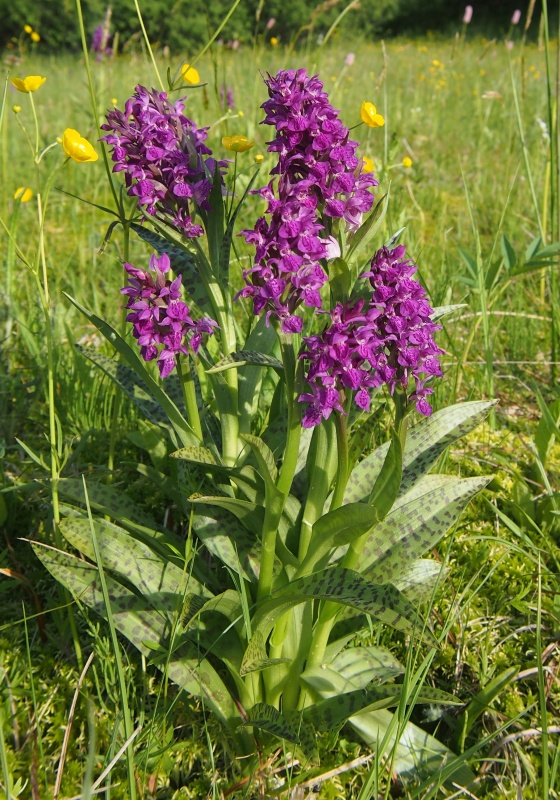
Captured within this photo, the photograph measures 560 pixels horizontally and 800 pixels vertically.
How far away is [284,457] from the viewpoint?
3.97ft

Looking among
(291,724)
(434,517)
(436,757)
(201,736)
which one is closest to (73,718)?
(201,736)

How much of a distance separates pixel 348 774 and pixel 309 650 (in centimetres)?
27

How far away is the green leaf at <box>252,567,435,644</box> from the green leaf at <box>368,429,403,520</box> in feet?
0.41

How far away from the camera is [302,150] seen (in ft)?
3.59

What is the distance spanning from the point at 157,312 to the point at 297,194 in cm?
33

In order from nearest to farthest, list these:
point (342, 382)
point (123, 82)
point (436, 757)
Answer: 1. point (342, 382)
2. point (436, 757)
3. point (123, 82)

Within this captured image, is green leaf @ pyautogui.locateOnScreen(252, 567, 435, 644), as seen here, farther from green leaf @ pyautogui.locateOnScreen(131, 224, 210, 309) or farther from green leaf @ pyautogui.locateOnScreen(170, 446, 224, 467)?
green leaf @ pyautogui.locateOnScreen(131, 224, 210, 309)

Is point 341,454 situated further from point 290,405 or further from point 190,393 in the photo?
point 190,393

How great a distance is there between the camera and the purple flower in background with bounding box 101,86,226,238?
1229mm

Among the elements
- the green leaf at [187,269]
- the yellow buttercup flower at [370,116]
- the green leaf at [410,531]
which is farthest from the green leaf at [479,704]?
the yellow buttercup flower at [370,116]

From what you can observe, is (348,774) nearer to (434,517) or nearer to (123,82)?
(434,517)

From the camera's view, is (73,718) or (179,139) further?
(73,718)

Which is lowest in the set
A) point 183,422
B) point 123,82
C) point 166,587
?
point 166,587

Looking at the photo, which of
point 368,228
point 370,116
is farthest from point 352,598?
point 370,116
